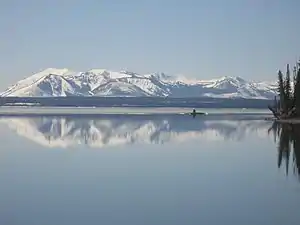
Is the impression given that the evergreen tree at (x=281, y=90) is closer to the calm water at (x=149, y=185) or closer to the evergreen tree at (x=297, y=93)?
the evergreen tree at (x=297, y=93)

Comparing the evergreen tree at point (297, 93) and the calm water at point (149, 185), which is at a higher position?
the evergreen tree at point (297, 93)

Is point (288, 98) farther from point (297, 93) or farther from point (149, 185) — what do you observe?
point (149, 185)

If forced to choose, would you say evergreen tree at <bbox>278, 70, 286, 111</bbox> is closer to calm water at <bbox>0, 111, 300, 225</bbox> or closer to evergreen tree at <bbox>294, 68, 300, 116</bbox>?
evergreen tree at <bbox>294, 68, 300, 116</bbox>

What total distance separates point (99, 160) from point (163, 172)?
170 inches

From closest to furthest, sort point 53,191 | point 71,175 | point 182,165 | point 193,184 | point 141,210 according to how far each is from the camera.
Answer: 1. point 141,210
2. point 53,191
3. point 193,184
4. point 71,175
5. point 182,165

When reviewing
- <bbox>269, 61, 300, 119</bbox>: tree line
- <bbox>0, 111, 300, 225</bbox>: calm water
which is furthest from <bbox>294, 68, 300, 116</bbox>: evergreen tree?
<bbox>0, 111, 300, 225</bbox>: calm water

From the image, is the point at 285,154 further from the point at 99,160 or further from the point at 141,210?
the point at 141,210

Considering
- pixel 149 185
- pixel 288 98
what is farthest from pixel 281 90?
pixel 149 185

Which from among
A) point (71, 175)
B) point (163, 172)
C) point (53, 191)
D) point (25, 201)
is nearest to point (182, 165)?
point (163, 172)

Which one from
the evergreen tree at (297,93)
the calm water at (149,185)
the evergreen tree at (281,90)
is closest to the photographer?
the calm water at (149,185)

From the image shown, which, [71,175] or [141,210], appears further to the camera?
[71,175]

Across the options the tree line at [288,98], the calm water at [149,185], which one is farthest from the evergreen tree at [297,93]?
the calm water at [149,185]

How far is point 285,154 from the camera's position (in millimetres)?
25688

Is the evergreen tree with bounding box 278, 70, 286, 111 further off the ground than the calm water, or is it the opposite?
the evergreen tree with bounding box 278, 70, 286, 111
